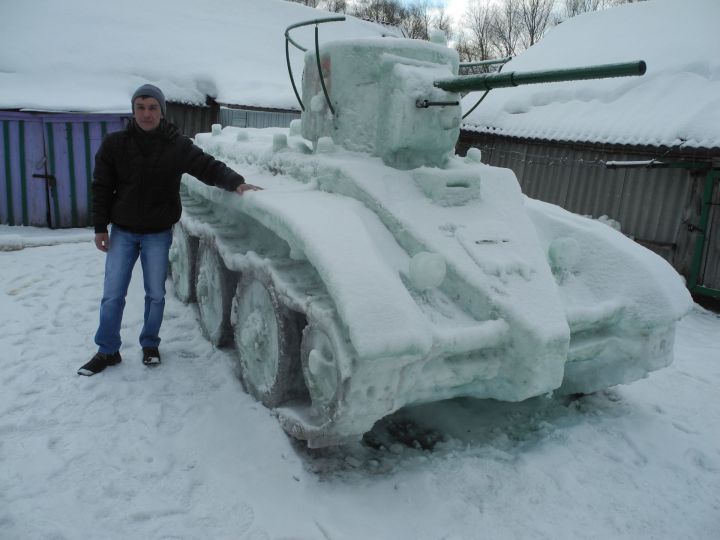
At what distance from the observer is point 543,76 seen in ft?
10.2

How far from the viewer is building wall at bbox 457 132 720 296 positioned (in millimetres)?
7777

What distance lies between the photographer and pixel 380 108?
4.17 m

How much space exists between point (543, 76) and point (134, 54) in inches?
433

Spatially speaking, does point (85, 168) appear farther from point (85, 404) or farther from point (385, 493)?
point (385, 493)

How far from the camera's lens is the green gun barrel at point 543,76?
2.76m

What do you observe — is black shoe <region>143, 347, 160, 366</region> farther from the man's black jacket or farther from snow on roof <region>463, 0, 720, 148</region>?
snow on roof <region>463, 0, 720, 148</region>

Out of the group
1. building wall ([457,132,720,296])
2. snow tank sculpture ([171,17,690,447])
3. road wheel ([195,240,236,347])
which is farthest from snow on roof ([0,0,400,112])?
snow tank sculpture ([171,17,690,447])

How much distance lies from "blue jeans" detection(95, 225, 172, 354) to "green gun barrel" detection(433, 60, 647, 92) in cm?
225

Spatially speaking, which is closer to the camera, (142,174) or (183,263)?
(142,174)

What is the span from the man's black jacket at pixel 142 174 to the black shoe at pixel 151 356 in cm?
88

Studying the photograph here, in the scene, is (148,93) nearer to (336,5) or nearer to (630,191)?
(630,191)

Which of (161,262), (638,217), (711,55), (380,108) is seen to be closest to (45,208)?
(161,262)

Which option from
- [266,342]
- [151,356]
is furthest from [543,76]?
[151,356]

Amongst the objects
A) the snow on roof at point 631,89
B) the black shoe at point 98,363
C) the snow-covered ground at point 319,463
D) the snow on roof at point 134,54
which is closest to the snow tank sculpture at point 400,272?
the snow-covered ground at point 319,463
